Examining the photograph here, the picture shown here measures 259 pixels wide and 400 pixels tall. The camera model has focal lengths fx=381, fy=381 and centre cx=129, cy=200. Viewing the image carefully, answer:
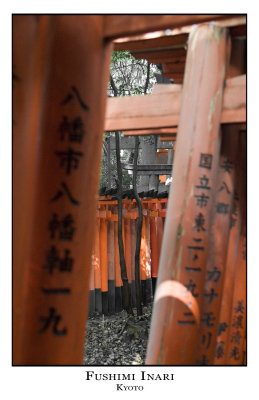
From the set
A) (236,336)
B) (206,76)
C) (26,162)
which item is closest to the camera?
(26,162)

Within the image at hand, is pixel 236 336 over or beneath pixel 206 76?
beneath

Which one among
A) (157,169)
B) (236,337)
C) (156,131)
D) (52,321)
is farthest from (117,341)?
(52,321)

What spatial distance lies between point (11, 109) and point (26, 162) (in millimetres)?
228

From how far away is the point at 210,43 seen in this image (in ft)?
8.95

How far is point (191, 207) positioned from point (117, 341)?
5156 mm

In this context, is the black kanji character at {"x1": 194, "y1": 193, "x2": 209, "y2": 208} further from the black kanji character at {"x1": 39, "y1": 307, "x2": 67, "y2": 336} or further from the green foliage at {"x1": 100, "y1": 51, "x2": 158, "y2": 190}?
the green foliage at {"x1": 100, "y1": 51, "x2": 158, "y2": 190}

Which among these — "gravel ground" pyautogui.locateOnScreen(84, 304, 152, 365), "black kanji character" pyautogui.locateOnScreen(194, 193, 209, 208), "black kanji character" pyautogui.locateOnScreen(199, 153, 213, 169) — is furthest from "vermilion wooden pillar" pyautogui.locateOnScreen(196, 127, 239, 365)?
"gravel ground" pyautogui.locateOnScreen(84, 304, 152, 365)

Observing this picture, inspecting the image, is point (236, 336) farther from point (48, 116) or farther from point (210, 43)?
point (48, 116)

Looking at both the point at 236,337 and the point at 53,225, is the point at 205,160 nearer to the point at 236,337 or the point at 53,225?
the point at 53,225

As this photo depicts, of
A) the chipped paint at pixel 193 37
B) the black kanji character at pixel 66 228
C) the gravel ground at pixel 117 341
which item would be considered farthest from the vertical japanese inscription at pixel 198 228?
the gravel ground at pixel 117 341

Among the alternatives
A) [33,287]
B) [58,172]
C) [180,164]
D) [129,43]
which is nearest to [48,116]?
[58,172]

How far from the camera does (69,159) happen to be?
1504mm

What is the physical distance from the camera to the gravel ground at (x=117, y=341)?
21.3 ft

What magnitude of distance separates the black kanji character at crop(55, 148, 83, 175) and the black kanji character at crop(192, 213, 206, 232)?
1307mm
